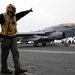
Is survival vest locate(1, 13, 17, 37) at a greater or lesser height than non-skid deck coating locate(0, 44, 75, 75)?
greater

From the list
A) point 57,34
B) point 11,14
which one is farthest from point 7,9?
point 57,34

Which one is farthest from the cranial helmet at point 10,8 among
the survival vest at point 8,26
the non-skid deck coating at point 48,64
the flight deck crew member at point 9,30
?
the non-skid deck coating at point 48,64

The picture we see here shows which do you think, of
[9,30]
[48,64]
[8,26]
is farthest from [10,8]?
[48,64]

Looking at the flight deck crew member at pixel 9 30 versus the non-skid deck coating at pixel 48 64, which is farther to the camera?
the non-skid deck coating at pixel 48 64

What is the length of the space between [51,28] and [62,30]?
242 centimetres

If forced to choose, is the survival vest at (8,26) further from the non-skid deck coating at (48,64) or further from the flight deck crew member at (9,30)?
the non-skid deck coating at (48,64)

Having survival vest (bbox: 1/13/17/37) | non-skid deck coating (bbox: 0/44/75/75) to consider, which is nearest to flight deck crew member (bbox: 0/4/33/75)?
survival vest (bbox: 1/13/17/37)

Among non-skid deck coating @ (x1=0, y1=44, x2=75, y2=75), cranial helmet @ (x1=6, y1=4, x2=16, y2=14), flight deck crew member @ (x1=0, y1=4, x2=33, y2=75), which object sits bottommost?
non-skid deck coating @ (x1=0, y1=44, x2=75, y2=75)

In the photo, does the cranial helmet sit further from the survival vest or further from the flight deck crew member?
the survival vest

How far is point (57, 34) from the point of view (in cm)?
3309

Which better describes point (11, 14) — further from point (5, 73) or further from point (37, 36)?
point (37, 36)

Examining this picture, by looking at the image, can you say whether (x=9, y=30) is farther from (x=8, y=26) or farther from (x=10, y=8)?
(x=10, y=8)

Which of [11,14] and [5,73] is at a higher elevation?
[11,14]

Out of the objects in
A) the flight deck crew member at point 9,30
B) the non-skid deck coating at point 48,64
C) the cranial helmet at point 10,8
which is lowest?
the non-skid deck coating at point 48,64
